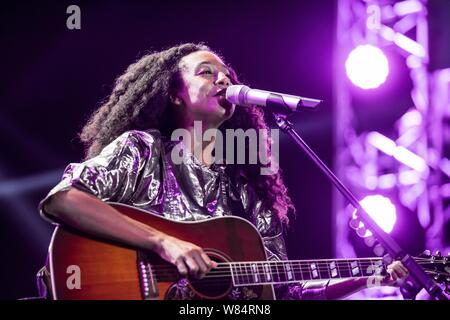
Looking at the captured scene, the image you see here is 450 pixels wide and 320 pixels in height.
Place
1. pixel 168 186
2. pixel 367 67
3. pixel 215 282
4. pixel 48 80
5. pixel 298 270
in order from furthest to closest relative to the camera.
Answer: pixel 367 67
pixel 48 80
pixel 168 186
pixel 298 270
pixel 215 282

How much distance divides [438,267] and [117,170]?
1.56 metres

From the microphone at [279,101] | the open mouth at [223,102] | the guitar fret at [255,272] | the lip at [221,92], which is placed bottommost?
the guitar fret at [255,272]

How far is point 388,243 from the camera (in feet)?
8.00

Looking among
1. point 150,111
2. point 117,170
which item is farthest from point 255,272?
point 150,111

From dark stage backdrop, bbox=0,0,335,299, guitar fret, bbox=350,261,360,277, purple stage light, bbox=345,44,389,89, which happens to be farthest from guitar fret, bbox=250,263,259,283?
purple stage light, bbox=345,44,389,89

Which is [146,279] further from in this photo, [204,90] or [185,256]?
[204,90]

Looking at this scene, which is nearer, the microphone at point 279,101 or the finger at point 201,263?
the finger at point 201,263

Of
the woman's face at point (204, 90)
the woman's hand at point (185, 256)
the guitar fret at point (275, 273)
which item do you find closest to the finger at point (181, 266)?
the woman's hand at point (185, 256)

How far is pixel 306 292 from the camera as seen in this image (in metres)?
3.15

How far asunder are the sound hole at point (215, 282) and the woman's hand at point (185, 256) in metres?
0.07

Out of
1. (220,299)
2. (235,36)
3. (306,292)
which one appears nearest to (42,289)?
(220,299)

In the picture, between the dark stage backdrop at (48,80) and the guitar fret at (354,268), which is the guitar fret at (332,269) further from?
the dark stage backdrop at (48,80)

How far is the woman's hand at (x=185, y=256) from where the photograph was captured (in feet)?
7.95

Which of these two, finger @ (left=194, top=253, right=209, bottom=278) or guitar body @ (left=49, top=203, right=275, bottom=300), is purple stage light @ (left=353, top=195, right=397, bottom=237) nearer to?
guitar body @ (left=49, top=203, right=275, bottom=300)
